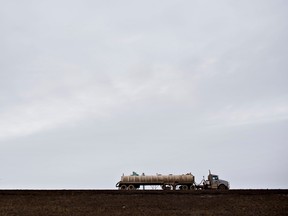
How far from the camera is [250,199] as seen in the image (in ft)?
66.7

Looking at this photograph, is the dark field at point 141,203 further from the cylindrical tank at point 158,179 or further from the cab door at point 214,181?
the cylindrical tank at point 158,179

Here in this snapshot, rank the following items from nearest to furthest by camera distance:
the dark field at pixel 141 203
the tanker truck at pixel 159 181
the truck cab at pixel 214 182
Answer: the dark field at pixel 141 203 → the truck cab at pixel 214 182 → the tanker truck at pixel 159 181

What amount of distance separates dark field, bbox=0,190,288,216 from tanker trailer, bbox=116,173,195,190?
13055 millimetres

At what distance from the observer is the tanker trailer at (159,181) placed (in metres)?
36.6

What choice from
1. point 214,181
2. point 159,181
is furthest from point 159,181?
point 214,181

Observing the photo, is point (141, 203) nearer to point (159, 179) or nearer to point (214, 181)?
point (214, 181)

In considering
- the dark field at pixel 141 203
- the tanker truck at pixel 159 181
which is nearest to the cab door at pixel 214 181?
the tanker truck at pixel 159 181

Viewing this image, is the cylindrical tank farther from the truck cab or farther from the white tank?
the truck cab

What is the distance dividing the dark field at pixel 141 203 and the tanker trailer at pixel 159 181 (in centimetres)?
1305

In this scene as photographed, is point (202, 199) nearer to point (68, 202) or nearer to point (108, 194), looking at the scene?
point (108, 194)

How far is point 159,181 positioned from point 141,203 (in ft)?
58.0

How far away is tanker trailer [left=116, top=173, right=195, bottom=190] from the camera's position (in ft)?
120

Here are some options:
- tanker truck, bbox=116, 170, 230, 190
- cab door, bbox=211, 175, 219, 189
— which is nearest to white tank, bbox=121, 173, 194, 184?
tanker truck, bbox=116, 170, 230, 190

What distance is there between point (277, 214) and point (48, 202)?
12.3m
